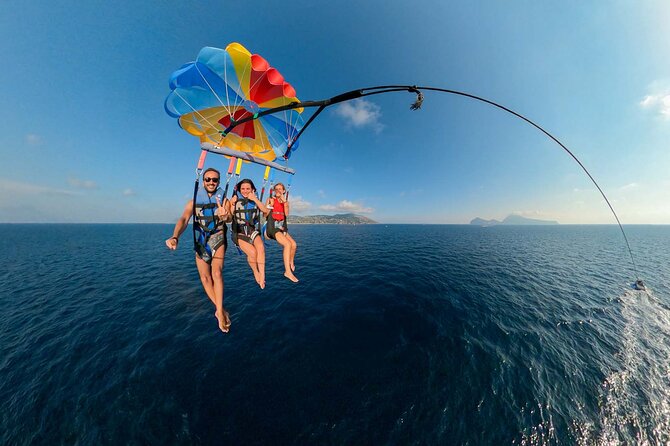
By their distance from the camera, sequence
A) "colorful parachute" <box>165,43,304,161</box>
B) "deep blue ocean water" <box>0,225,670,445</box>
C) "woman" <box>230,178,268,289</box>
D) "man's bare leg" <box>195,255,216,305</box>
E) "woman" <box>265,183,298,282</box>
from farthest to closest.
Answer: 1. "woman" <box>265,183,298,282</box>
2. "deep blue ocean water" <box>0,225,670,445</box>
3. "woman" <box>230,178,268,289</box>
4. "man's bare leg" <box>195,255,216,305</box>
5. "colorful parachute" <box>165,43,304,161</box>

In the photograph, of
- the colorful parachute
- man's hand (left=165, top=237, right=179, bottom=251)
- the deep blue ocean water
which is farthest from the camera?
the deep blue ocean water

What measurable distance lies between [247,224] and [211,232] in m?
1.31

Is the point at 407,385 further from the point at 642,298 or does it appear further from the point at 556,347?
the point at 642,298

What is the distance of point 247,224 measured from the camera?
770 cm

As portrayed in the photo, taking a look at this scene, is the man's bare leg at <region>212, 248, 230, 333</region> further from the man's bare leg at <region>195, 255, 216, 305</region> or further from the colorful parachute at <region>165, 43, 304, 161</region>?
the colorful parachute at <region>165, 43, 304, 161</region>

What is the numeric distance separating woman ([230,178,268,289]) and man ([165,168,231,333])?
735 millimetres

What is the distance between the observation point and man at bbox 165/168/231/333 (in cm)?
650

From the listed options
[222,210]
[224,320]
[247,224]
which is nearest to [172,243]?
[222,210]

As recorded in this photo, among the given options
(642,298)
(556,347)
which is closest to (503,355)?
(556,347)

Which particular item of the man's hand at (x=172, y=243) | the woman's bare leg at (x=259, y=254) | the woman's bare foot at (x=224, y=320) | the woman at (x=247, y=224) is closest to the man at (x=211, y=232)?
the woman's bare foot at (x=224, y=320)

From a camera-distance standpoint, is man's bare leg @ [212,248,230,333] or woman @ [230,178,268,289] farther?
woman @ [230,178,268,289]

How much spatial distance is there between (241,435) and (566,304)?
88.2 ft

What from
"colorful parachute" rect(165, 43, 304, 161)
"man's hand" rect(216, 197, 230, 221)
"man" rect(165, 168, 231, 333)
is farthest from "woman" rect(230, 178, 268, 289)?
"colorful parachute" rect(165, 43, 304, 161)

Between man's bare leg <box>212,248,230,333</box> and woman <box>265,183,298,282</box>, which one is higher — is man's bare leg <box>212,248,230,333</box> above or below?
below
